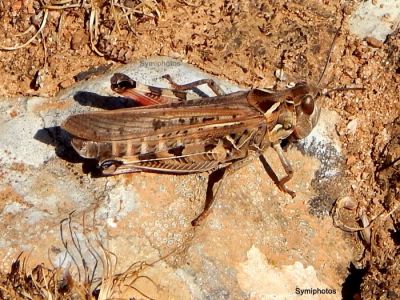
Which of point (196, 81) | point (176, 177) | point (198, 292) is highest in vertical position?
point (196, 81)

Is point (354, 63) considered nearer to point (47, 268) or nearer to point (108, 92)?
point (108, 92)

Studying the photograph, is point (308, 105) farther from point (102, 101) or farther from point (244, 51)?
point (102, 101)

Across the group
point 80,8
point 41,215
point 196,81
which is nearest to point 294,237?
point 196,81

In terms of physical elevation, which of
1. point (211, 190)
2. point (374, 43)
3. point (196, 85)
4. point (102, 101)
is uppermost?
point (374, 43)

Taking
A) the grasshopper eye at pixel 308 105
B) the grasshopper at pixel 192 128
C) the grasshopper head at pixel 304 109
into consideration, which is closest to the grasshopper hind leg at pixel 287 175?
the grasshopper at pixel 192 128

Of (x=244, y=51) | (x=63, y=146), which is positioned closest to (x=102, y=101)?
(x=63, y=146)

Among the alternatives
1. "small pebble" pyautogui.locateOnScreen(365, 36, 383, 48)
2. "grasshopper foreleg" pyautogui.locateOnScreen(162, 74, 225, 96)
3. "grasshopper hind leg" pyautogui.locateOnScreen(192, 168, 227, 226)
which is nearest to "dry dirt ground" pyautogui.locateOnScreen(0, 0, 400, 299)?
"small pebble" pyautogui.locateOnScreen(365, 36, 383, 48)
